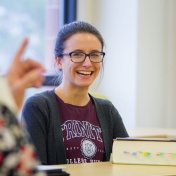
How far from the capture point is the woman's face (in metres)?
1.88

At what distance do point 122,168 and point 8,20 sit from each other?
190 centimetres

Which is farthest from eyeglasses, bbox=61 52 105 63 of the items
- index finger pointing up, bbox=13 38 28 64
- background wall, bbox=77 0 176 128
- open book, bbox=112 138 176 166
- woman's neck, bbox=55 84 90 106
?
background wall, bbox=77 0 176 128

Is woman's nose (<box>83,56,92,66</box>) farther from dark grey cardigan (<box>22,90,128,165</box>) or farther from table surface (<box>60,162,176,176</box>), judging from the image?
table surface (<box>60,162,176,176</box>)

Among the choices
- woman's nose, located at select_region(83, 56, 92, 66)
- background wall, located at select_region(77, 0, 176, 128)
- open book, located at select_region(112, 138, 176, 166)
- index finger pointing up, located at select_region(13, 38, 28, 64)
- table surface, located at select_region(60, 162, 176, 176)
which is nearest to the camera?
index finger pointing up, located at select_region(13, 38, 28, 64)

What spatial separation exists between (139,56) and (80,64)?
130 centimetres

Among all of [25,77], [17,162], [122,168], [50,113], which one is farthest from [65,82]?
[17,162]

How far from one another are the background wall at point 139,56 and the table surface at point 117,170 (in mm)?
1580

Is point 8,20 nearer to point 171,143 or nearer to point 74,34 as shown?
point 74,34

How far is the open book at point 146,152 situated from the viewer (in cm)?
155

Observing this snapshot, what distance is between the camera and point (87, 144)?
70.4 inches

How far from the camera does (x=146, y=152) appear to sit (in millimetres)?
1563

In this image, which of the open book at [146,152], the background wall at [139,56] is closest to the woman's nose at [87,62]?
the open book at [146,152]

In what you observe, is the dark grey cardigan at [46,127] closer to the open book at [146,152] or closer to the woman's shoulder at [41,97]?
the woman's shoulder at [41,97]

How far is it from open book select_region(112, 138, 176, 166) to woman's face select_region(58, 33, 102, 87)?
1.40 ft
